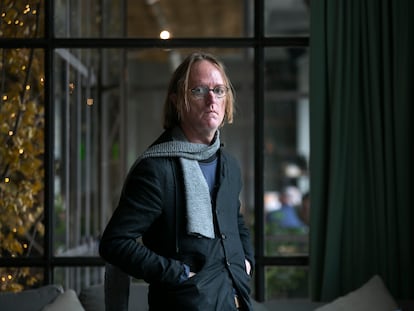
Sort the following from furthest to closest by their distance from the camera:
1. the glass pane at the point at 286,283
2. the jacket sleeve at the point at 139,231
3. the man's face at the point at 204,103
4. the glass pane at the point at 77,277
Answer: the glass pane at the point at 286,283, the glass pane at the point at 77,277, the man's face at the point at 204,103, the jacket sleeve at the point at 139,231

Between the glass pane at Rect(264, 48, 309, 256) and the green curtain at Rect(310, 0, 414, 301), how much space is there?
2.58 m

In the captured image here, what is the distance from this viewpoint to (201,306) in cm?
222

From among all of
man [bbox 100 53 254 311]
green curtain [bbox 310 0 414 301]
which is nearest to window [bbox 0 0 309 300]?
green curtain [bbox 310 0 414 301]

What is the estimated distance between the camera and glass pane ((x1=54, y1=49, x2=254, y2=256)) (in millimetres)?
4480

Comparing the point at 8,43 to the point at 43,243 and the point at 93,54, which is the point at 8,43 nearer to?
the point at 43,243

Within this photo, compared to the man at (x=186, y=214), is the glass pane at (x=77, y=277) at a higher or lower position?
lower

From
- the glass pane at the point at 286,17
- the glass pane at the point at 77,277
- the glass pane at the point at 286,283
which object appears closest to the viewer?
the glass pane at the point at 77,277

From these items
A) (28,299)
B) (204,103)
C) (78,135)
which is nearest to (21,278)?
(28,299)

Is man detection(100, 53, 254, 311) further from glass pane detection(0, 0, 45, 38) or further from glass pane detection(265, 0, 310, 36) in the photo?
glass pane detection(265, 0, 310, 36)

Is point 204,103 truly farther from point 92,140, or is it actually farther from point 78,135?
point 92,140

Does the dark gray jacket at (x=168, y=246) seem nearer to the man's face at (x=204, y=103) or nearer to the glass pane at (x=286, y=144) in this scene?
the man's face at (x=204, y=103)

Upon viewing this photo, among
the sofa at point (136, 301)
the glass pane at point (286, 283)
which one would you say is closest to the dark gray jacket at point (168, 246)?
the sofa at point (136, 301)

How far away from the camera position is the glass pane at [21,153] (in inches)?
150

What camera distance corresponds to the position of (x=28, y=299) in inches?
127
